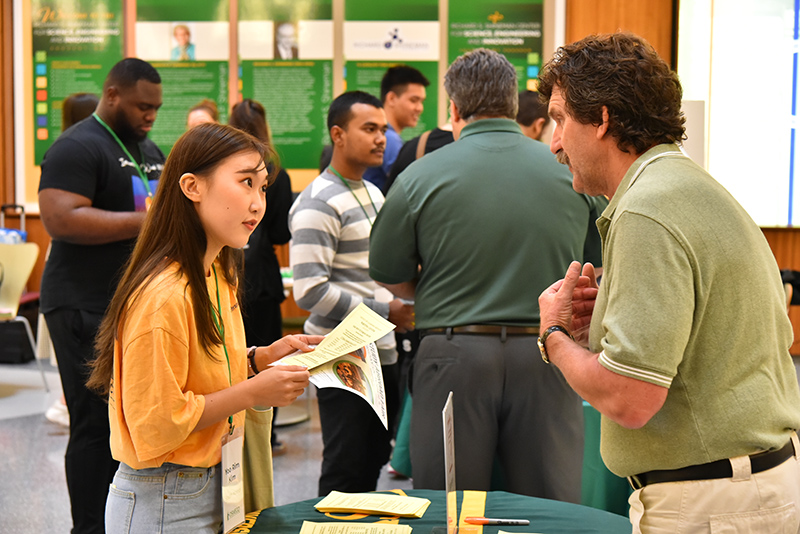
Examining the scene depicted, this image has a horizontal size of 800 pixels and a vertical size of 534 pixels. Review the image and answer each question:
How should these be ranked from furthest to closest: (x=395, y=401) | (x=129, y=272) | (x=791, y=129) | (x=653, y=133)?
(x=791, y=129) < (x=395, y=401) < (x=129, y=272) < (x=653, y=133)

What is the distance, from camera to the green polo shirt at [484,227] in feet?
7.22

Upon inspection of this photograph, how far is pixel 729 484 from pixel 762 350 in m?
0.20

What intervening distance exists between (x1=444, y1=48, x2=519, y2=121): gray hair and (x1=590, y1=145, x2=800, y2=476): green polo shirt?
117cm

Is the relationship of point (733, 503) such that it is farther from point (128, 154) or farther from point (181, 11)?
point (181, 11)

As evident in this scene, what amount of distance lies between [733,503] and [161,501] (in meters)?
0.97

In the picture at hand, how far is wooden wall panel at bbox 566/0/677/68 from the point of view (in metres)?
6.27

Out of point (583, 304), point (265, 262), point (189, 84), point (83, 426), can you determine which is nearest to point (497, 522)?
point (583, 304)

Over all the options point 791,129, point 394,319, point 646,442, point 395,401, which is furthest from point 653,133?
point 791,129

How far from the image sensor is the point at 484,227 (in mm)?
2203

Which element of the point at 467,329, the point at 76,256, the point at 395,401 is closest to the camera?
the point at 467,329

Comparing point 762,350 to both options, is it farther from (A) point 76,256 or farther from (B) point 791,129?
(B) point 791,129

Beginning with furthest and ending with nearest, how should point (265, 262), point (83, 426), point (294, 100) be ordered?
1. point (294, 100)
2. point (265, 262)
3. point (83, 426)

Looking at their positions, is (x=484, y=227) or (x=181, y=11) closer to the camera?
(x=484, y=227)

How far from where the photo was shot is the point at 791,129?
236 inches
